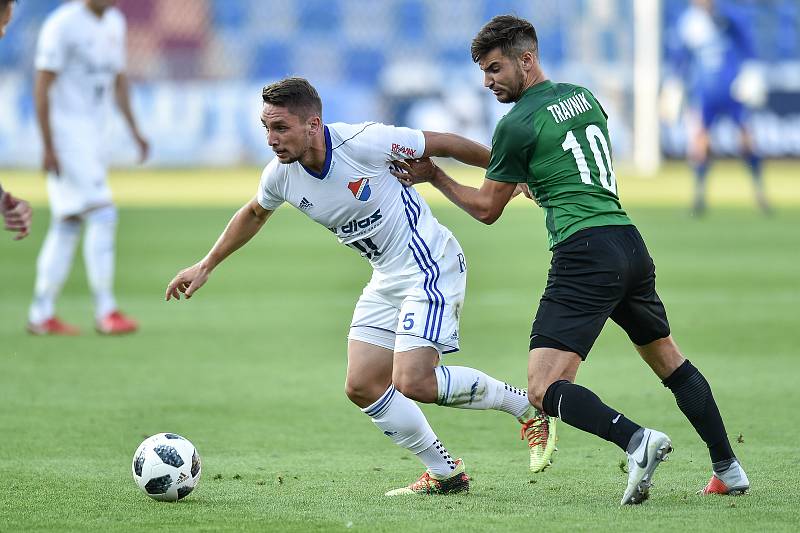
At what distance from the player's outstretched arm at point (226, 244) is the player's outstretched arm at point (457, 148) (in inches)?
30.3

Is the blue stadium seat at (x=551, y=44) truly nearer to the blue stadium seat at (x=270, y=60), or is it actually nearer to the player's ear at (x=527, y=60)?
the blue stadium seat at (x=270, y=60)

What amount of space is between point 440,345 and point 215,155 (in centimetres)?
2334

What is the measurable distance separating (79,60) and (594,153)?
6280 mm

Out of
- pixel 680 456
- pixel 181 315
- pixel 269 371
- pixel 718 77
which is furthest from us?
pixel 718 77

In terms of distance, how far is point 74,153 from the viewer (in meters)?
10.3

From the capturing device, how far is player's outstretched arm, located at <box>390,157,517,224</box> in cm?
524

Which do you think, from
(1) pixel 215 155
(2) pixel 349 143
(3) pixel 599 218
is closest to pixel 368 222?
(2) pixel 349 143

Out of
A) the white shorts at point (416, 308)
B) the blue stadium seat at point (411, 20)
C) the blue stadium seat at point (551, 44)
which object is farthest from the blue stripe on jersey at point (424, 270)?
the blue stadium seat at point (411, 20)

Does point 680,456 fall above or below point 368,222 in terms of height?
below

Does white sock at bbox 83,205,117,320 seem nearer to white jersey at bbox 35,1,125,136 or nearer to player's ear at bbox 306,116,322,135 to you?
white jersey at bbox 35,1,125,136

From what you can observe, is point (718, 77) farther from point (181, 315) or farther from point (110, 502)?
point (110, 502)

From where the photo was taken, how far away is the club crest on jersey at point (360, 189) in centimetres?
561

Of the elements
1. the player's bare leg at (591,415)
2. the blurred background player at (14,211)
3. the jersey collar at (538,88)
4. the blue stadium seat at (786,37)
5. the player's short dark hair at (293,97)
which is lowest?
the player's bare leg at (591,415)

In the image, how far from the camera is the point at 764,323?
10.5 m
